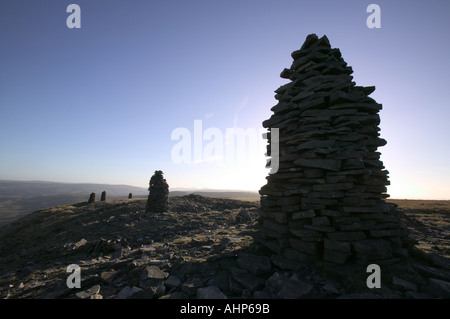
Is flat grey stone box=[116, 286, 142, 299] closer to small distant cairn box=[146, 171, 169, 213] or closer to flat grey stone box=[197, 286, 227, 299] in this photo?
flat grey stone box=[197, 286, 227, 299]

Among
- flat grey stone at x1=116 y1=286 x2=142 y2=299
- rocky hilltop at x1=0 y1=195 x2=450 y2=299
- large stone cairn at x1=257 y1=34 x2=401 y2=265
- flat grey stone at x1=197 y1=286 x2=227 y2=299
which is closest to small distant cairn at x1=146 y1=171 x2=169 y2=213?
rocky hilltop at x1=0 y1=195 x2=450 y2=299

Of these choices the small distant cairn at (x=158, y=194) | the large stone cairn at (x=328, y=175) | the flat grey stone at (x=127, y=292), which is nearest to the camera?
the flat grey stone at (x=127, y=292)

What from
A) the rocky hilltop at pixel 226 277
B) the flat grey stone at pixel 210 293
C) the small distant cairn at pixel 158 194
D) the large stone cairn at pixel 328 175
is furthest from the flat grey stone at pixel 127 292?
the small distant cairn at pixel 158 194

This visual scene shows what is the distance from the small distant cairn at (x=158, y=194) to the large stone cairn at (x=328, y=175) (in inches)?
625

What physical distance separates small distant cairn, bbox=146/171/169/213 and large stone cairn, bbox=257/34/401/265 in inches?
625

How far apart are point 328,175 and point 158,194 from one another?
18804 mm

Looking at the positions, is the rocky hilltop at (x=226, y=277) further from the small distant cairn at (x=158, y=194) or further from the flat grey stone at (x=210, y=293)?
the small distant cairn at (x=158, y=194)

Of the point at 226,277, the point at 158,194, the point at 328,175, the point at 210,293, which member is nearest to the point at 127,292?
the point at 210,293

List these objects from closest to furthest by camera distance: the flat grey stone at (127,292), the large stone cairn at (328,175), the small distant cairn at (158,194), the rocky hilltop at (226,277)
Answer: the rocky hilltop at (226,277), the flat grey stone at (127,292), the large stone cairn at (328,175), the small distant cairn at (158,194)

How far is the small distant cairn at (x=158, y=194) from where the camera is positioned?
70.3ft

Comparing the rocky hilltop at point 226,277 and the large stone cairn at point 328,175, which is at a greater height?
the large stone cairn at point 328,175

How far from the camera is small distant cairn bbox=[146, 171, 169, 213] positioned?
21.4 m

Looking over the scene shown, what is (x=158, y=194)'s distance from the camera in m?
21.9
